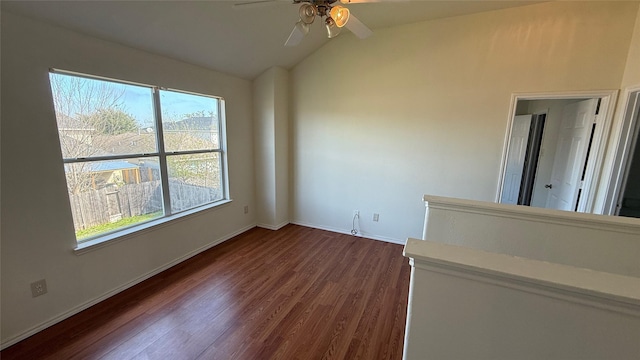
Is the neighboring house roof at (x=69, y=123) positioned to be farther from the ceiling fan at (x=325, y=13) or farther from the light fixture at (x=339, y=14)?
the light fixture at (x=339, y=14)

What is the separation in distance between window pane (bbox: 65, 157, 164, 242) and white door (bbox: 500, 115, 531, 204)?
190 inches

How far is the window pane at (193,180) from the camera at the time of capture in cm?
286

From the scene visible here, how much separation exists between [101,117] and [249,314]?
2110 mm

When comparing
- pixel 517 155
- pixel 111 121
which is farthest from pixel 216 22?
pixel 517 155

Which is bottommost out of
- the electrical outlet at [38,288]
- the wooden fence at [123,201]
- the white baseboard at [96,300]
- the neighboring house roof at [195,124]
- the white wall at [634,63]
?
the white baseboard at [96,300]

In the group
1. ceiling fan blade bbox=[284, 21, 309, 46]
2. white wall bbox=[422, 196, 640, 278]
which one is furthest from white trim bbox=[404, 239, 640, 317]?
ceiling fan blade bbox=[284, 21, 309, 46]

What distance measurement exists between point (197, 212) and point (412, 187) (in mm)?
2761

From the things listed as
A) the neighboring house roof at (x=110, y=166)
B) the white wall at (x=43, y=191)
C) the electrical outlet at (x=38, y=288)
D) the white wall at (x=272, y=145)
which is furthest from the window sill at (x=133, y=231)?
the white wall at (x=272, y=145)

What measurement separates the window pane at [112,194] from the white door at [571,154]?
4.51 m

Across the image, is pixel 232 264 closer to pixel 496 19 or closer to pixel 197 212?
pixel 197 212

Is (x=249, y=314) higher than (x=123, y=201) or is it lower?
lower

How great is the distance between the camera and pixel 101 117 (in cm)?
214

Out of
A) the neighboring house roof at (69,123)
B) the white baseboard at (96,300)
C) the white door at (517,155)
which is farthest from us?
the white door at (517,155)

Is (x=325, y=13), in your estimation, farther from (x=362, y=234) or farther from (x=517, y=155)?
(x=517, y=155)
